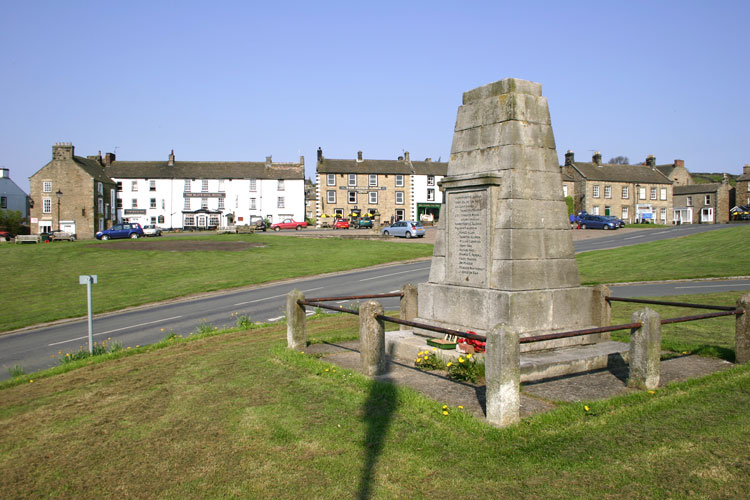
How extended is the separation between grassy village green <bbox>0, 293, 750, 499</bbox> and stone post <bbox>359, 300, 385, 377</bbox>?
26cm

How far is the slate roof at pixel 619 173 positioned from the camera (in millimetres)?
82688

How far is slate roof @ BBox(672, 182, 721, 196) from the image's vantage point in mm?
85750

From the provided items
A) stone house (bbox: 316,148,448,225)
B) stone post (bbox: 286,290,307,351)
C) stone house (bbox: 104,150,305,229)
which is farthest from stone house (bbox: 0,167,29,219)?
stone post (bbox: 286,290,307,351)

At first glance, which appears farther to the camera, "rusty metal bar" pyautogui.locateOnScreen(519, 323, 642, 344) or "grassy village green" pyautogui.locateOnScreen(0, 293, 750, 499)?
"rusty metal bar" pyautogui.locateOnScreen(519, 323, 642, 344)

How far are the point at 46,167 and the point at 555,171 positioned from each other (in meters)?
78.1

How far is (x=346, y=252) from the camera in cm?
4172

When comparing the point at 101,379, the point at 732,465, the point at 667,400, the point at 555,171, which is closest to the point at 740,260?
the point at 555,171

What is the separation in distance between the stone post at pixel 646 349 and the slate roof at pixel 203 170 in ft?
260

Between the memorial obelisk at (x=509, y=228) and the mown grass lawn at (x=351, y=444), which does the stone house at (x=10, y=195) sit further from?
the memorial obelisk at (x=509, y=228)

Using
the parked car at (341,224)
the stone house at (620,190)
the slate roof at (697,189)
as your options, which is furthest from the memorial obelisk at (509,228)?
the slate roof at (697,189)

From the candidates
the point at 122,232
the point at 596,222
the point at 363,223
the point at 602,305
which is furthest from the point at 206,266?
the point at 596,222

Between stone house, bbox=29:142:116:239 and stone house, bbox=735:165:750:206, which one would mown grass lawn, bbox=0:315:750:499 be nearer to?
stone house, bbox=29:142:116:239

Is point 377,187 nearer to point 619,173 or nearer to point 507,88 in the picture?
point 619,173

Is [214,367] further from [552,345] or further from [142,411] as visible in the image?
[552,345]
